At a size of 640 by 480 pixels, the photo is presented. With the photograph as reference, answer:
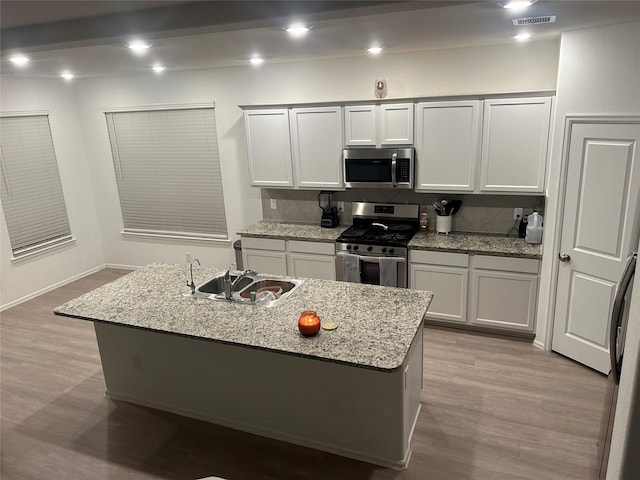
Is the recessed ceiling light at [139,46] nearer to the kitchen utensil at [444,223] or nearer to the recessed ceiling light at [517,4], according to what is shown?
the recessed ceiling light at [517,4]

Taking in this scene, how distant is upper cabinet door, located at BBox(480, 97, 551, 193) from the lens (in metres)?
3.93

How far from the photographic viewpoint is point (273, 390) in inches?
119

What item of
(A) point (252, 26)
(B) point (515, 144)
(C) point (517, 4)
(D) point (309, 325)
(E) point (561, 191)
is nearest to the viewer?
(A) point (252, 26)

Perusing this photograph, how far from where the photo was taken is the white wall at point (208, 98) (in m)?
4.34

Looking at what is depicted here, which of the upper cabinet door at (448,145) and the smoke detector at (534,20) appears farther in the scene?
the upper cabinet door at (448,145)

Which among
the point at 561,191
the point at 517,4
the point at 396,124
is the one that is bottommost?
the point at 561,191

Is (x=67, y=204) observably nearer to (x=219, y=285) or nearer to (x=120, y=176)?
(x=120, y=176)

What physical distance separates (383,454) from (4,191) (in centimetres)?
516

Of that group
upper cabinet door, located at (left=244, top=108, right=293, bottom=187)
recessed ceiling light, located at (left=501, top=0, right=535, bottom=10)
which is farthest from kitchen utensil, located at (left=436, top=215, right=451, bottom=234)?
recessed ceiling light, located at (left=501, top=0, right=535, bottom=10)

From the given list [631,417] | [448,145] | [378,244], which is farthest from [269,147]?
[631,417]

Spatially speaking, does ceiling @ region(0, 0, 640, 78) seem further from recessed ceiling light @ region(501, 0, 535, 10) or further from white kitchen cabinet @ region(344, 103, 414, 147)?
white kitchen cabinet @ region(344, 103, 414, 147)

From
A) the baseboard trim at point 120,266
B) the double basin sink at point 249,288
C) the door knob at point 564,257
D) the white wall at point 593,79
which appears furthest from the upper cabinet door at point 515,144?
A: the baseboard trim at point 120,266

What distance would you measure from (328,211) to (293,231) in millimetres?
460

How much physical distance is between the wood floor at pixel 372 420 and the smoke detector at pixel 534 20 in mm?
2633
